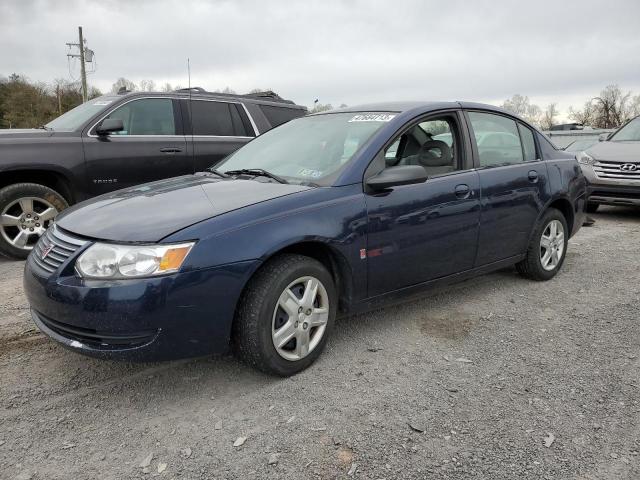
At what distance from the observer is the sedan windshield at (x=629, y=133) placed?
913 centimetres

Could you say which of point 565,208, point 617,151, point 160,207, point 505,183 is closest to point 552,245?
point 565,208

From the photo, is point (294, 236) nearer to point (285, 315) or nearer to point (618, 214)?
point (285, 315)

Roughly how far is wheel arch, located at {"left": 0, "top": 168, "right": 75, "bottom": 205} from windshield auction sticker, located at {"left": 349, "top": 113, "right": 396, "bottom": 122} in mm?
3409

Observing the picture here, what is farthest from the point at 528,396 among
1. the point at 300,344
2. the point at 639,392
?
the point at 300,344

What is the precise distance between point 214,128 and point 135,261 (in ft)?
14.2

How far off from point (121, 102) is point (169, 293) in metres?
4.25

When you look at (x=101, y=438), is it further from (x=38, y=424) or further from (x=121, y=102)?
(x=121, y=102)

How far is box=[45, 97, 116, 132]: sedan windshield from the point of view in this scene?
5.87m

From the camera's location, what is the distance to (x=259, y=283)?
284 centimetres

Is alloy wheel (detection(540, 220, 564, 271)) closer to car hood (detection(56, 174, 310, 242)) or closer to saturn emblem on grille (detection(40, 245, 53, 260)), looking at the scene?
car hood (detection(56, 174, 310, 242))

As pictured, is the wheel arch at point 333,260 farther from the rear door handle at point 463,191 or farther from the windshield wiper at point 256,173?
the rear door handle at point 463,191

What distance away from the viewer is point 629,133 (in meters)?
9.29

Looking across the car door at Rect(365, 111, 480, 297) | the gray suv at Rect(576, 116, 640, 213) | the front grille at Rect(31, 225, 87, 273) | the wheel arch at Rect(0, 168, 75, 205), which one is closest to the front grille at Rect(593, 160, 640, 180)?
the gray suv at Rect(576, 116, 640, 213)

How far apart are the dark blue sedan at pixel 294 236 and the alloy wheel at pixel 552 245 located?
139 mm
